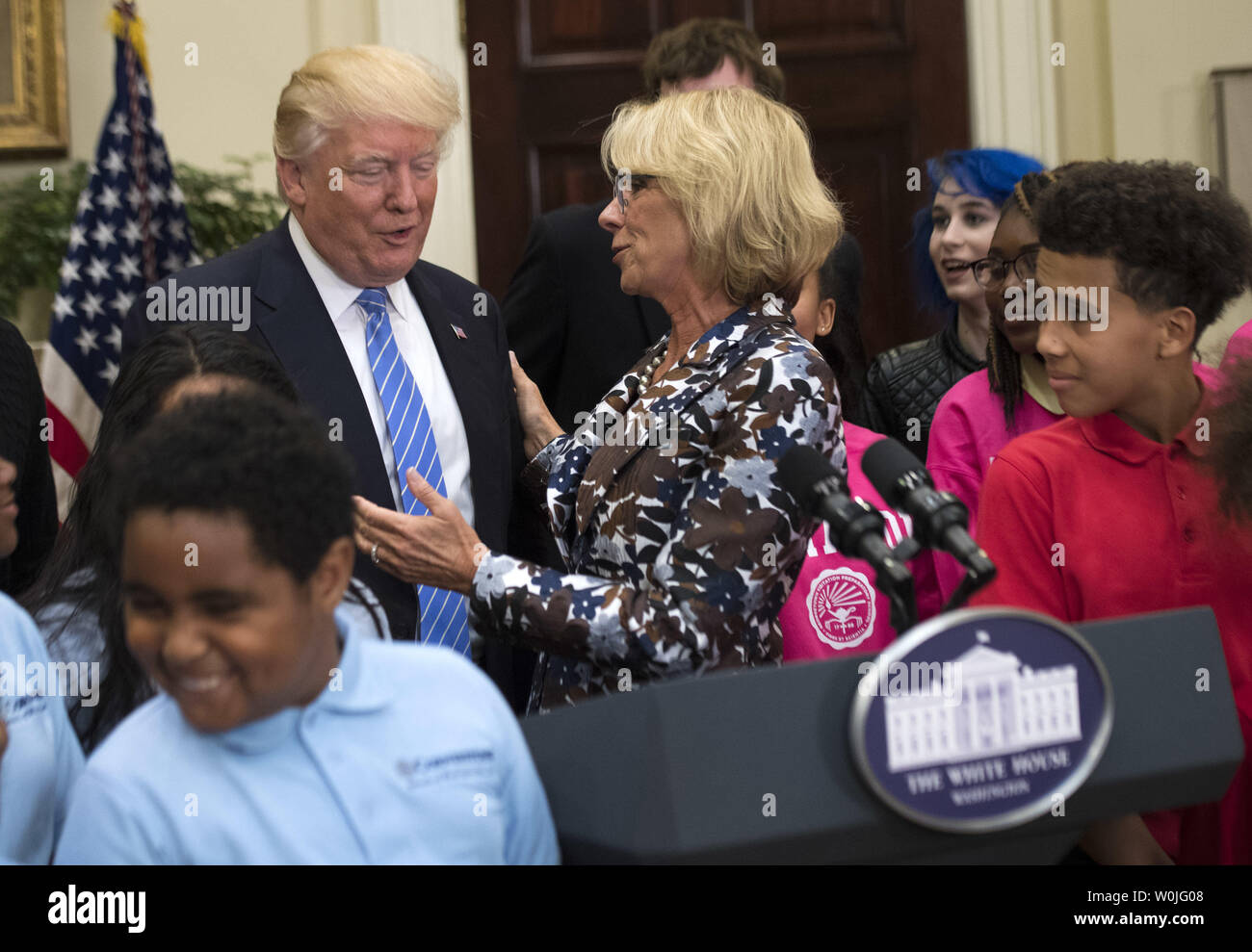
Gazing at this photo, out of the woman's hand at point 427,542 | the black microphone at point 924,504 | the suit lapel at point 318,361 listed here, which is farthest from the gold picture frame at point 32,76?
the black microphone at point 924,504

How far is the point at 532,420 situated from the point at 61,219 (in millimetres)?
2112

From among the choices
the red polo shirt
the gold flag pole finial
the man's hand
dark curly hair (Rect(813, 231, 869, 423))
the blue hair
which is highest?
the gold flag pole finial

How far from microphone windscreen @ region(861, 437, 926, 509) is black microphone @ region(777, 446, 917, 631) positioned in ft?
0.09

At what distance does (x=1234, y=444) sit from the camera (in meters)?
1.55

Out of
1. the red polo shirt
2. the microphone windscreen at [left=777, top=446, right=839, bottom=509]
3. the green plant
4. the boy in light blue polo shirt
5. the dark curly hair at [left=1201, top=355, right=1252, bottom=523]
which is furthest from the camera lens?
the green plant

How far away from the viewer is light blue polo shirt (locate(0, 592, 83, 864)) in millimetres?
1248

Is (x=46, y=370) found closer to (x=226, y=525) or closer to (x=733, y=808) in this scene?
(x=226, y=525)

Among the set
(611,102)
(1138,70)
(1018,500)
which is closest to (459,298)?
(1018,500)

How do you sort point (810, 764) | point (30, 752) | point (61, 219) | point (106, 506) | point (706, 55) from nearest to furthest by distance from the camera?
point (810, 764) → point (30, 752) → point (106, 506) → point (706, 55) → point (61, 219)

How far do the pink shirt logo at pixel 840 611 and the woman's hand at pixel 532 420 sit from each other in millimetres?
621

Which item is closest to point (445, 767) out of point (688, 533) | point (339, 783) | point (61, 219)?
point (339, 783)

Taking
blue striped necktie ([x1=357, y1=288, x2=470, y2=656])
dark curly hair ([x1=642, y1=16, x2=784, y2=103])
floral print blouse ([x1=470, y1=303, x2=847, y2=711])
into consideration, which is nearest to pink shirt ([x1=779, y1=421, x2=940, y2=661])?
floral print blouse ([x1=470, y1=303, x2=847, y2=711])

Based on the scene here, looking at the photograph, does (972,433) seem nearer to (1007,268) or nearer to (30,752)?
(1007,268)

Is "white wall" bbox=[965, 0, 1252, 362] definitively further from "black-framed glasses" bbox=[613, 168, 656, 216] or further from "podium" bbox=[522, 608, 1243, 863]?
"podium" bbox=[522, 608, 1243, 863]
